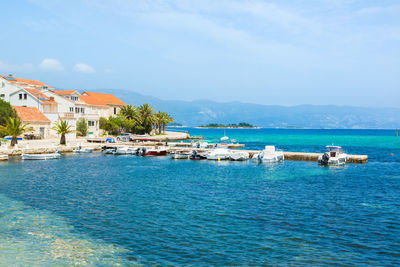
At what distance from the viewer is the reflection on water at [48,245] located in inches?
642

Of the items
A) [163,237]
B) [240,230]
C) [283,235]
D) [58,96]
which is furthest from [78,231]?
[58,96]

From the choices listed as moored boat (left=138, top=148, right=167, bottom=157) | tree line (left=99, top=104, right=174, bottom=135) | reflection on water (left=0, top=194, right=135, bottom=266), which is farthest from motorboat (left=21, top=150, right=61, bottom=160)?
tree line (left=99, top=104, right=174, bottom=135)

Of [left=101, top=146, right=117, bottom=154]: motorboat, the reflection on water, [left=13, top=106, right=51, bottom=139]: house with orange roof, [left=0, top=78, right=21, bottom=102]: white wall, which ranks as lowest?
the reflection on water

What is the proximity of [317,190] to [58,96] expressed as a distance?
7770cm

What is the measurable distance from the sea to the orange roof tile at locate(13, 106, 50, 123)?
41.3m

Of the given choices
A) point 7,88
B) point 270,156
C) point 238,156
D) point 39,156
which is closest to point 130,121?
point 7,88

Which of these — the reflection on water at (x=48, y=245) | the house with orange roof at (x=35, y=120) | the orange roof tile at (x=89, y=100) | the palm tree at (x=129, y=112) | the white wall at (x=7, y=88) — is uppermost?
the white wall at (x=7, y=88)

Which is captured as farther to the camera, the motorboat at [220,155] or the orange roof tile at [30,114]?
the orange roof tile at [30,114]

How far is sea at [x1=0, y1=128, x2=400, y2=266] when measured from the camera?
1698 centimetres

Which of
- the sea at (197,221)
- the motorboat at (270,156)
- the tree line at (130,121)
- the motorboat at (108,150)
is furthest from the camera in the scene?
the tree line at (130,121)

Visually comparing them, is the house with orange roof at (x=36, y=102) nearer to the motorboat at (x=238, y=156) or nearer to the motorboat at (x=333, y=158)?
the motorboat at (x=238, y=156)

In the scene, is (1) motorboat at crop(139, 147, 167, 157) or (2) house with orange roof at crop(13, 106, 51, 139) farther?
(2) house with orange roof at crop(13, 106, 51, 139)

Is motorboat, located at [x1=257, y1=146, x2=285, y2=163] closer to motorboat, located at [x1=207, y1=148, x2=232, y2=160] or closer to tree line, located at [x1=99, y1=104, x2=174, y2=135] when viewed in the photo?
motorboat, located at [x1=207, y1=148, x2=232, y2=160]

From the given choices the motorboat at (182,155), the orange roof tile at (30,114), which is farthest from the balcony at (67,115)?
the motorboat at (182,155)
